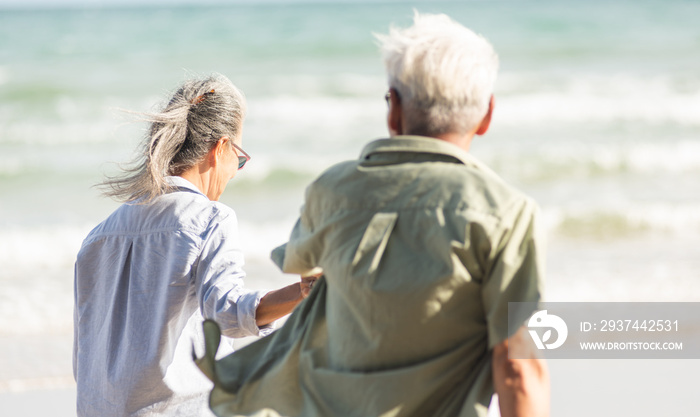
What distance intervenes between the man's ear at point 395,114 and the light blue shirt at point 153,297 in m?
0.70

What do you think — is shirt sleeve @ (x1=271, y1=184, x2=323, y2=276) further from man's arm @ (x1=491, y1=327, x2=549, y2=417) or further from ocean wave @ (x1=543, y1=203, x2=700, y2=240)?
ocean wave @ (x1=543, y1=203, x2=700, y2=240)

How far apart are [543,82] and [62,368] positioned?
40.0 ft

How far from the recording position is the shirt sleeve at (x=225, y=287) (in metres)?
1.88

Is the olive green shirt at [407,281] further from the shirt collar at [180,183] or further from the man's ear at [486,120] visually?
the shirt collar at [180,183]

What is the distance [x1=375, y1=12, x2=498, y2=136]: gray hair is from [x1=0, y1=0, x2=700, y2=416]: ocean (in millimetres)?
1037

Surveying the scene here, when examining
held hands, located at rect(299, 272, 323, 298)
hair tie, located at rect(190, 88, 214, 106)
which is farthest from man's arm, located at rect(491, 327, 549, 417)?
hair tie, located at rect(190, 88, 214, 106)

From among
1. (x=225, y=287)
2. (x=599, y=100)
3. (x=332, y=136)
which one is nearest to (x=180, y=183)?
(x=225, y=287)

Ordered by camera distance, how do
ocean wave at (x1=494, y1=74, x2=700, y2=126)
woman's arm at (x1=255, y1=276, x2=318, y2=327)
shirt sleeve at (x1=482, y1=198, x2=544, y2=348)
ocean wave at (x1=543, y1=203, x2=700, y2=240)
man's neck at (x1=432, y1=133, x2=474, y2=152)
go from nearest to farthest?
shirt sleeve at (x1=482, y1=198, x2=544, y2=348) → man's neck at (x1=432, y1=133, x2=474, y2=152) → woman's arm at (x1=255, y1=276, x2=318, y2=327) → ocean wave at (x1=543, y1=203, x2=700, y2=240) → ocean wave at (x1=494, y1=74, x2=700, y2=126)

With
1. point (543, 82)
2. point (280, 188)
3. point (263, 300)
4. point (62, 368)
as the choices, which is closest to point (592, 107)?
point (543, 82)

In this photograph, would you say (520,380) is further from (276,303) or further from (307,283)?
(276,303)

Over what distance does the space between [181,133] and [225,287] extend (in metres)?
0.49

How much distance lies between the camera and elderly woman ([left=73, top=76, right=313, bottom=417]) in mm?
1938

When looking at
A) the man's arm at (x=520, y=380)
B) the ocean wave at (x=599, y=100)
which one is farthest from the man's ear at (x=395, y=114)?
the ocean wave at (x=599, y=100)

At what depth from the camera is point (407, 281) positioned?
51.8 inches
